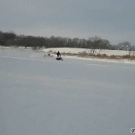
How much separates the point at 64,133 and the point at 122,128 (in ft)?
3.24

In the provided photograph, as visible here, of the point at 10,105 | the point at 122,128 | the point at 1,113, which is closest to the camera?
the point at 122,128

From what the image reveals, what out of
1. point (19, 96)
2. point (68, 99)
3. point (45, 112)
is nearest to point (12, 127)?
point (45, 112)

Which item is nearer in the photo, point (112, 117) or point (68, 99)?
point (112, 117)

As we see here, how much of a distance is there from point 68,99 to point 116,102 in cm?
119

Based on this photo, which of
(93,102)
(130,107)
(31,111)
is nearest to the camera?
(31,111)

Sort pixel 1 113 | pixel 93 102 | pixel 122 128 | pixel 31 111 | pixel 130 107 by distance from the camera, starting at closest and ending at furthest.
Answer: pixel 122 128, pixel 1 113, pixel 31 111, pixel 130 107, pixel 93 102

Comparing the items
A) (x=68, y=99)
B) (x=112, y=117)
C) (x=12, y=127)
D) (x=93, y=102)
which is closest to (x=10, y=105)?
(x=12, y=127)

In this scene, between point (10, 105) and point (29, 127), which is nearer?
point (29, 127)

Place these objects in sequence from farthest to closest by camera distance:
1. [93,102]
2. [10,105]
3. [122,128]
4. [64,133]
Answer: [93,102], [10,105], [122,128], [64,133]

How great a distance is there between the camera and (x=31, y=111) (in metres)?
2.37

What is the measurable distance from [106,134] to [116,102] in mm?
1261

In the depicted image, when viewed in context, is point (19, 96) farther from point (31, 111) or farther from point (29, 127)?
point (29, 127)

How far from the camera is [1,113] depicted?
2223 millimetres

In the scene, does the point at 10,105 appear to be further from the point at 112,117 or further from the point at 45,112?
the point at 112,117
